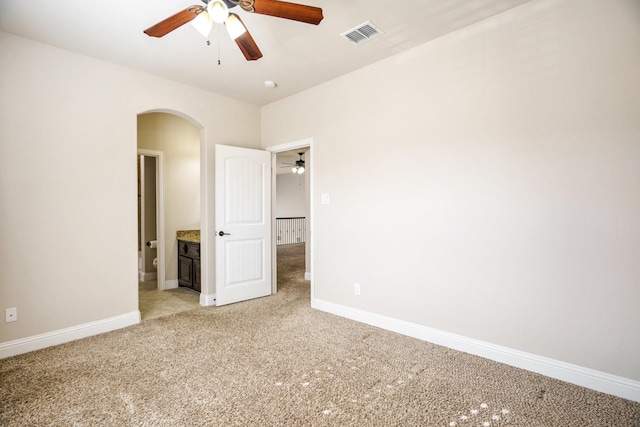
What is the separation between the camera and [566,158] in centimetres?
221

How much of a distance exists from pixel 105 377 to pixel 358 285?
237cm

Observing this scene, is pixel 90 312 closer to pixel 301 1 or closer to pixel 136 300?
pixel 136 300

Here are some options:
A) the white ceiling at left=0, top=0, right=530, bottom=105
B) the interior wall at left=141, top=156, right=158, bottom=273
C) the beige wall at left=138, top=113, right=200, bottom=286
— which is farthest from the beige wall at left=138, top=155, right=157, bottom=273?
the white ceiling at left=0, top=0, right=530, bottom=105

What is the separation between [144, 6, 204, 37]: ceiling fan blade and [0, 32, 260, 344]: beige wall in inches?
60.0

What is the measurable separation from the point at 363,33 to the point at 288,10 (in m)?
1.09

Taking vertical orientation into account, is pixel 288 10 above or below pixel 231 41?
below

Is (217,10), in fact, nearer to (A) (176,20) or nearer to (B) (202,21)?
(B) (202,21)

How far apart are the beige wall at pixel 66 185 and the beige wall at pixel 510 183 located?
2398 mm

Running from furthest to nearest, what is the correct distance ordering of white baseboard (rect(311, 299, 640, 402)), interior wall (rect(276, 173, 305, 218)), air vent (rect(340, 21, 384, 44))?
interior wall (rect(276, 173, 305, 218)), air vent (rect(340, 21, 384, 44)), white baseboard (rect(311, 299, 640, 402))

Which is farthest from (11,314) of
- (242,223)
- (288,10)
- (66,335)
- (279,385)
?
(288,10)

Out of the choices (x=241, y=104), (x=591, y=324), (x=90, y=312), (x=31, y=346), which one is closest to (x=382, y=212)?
(x=591, y=324)

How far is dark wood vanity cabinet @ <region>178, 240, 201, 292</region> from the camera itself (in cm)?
449

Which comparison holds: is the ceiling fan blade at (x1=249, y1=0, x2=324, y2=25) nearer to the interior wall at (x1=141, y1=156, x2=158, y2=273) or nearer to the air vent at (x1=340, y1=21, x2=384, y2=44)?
the air vent at (x1=340, y1=21, x2=384, y2=44)

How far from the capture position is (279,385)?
2158mm
